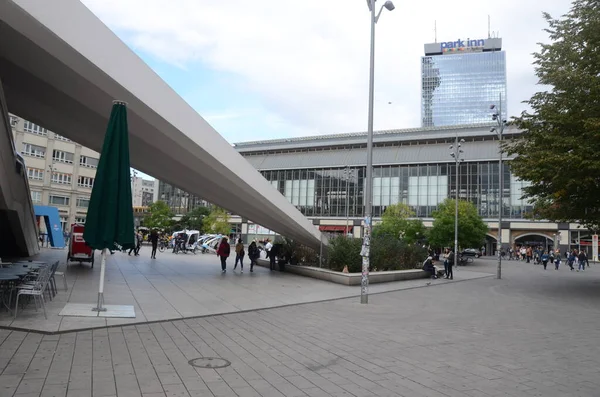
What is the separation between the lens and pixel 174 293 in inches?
490

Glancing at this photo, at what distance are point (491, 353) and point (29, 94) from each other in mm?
14271

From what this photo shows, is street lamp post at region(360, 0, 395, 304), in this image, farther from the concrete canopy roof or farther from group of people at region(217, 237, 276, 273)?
group of people at region(217, 237, 276, 273)

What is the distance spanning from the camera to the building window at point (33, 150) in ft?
194

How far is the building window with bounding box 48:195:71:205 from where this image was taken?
63.5 meters

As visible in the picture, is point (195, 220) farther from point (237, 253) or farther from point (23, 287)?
point (23, 287)

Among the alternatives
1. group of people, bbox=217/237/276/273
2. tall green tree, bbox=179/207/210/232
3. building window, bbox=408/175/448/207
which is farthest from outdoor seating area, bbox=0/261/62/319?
tall green tree, bbox=179/207/210/232

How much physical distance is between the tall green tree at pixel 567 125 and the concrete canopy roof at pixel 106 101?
10253mm

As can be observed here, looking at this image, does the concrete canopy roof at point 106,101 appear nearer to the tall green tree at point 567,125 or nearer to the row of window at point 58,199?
the tall green tree at point 567,125

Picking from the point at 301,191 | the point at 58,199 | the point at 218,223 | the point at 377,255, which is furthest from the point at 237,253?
the point at 301,191

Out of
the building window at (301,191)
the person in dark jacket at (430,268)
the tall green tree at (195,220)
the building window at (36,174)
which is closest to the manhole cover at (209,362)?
the person in dark jacket at (430,268)

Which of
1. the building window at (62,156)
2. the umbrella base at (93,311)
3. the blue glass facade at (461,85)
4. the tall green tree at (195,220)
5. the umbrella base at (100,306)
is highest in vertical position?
the blue glass facade at (461,85)

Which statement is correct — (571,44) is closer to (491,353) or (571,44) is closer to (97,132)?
(491,353)

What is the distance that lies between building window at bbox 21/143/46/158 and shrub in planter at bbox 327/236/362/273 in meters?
55.2

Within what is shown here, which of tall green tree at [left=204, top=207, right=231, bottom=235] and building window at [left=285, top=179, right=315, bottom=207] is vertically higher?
building window at [left=285, top=179, right=315, bottom=207]
